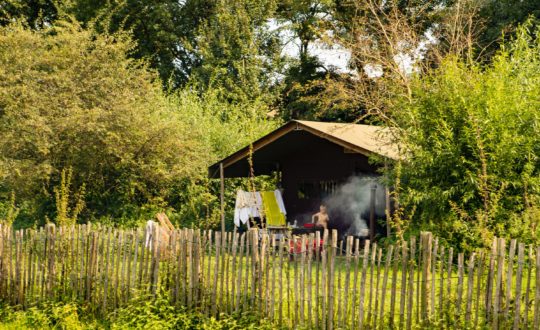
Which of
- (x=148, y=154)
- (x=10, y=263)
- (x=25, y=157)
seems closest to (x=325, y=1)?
(x=148, y=154)

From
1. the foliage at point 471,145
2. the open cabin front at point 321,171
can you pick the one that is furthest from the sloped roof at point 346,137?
the foliage at point 471,145

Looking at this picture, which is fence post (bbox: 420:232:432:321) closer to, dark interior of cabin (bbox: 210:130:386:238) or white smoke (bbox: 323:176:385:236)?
dark interior of cabin (bbox: 210:130:386:238)

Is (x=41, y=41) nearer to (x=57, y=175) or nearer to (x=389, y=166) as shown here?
(x=57, y=175)

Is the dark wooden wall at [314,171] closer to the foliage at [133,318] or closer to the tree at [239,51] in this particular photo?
the foliage at [133,318]

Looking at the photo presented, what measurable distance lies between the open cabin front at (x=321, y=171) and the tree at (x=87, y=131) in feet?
6.85

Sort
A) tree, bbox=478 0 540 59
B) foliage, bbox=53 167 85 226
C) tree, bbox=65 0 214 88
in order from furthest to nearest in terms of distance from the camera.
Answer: tree, bbox=65 0 214 88
tree, bbox=478 0 540 59
foliage, bbox=53 167 85 226

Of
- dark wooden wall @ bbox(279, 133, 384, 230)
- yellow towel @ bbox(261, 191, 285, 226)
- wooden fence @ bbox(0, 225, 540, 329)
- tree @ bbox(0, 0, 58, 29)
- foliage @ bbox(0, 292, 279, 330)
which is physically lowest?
foliage @ bbox(0, 292, 279, 330)

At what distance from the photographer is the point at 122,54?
19.6m

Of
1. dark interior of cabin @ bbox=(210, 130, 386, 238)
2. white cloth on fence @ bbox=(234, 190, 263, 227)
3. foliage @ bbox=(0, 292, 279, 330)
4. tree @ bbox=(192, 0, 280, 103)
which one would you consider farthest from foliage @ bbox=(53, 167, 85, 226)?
tree @ bbox=(192, 0, 280, 103)

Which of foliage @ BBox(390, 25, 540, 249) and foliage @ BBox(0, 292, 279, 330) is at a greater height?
foliage @ BBox(390, 25, 540, 249)

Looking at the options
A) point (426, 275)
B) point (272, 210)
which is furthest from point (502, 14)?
point (426, 275)

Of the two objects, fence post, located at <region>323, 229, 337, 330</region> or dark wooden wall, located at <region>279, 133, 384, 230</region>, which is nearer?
fence post, located at <region>323, 229, 337, 330</region>

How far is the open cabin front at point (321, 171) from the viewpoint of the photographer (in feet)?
48.8

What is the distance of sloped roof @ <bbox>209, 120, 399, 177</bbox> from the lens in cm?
1331
